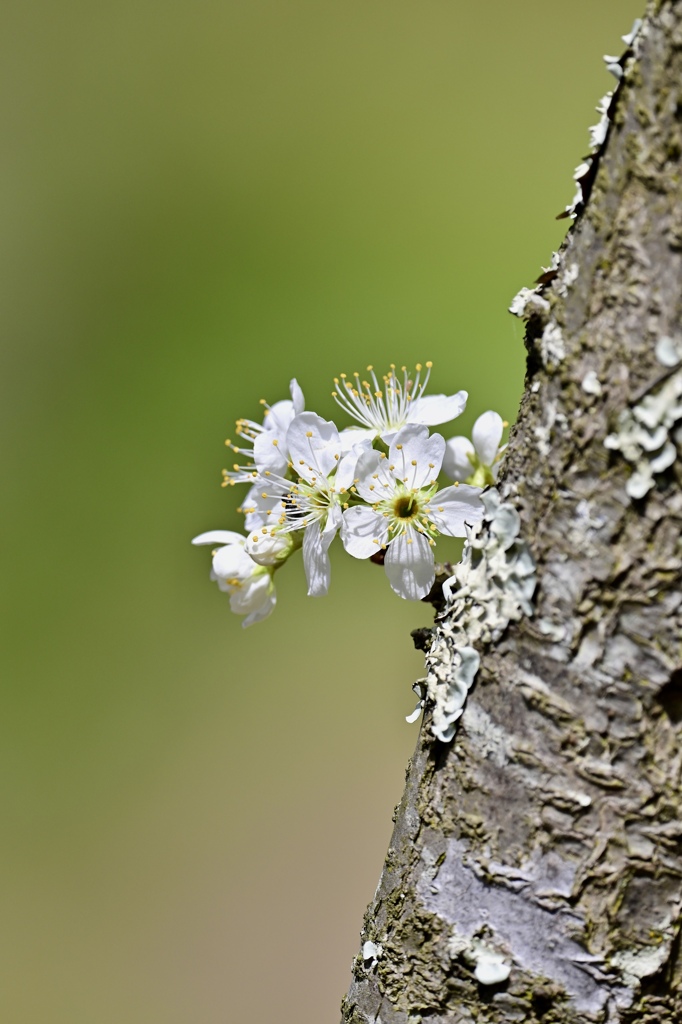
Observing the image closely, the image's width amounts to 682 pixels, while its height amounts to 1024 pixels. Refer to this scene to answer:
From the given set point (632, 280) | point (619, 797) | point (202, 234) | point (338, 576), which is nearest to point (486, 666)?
point (619, 797)

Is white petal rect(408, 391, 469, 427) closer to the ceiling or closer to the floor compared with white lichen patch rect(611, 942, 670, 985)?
closer to the ceiling

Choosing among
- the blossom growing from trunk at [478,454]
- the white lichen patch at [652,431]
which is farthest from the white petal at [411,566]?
the white lichen patch at [652,431]

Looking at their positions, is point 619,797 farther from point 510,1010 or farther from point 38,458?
point 38,458

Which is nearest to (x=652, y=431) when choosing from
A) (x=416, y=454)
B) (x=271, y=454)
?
(x=416, y=454)

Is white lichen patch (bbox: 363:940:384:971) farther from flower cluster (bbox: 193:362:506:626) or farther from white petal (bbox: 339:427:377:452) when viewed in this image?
white petal (bbox: 339:427:377:452)

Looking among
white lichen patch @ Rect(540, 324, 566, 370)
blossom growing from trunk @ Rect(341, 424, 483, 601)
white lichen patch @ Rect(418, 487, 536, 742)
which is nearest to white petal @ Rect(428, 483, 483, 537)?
blossom growing from trunk @ Rect(341, 424, 483, 601)

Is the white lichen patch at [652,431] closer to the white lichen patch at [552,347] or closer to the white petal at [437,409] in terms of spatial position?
the white lichen patch at [552,347]
